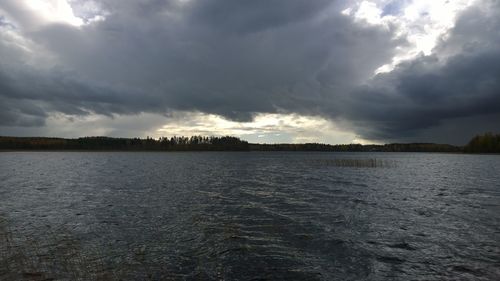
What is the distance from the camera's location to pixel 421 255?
61.0 feet

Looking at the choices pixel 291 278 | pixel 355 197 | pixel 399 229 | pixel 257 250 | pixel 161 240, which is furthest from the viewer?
pixel 355 197

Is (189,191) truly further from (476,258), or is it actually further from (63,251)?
(476,258)

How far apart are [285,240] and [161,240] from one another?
795 cm

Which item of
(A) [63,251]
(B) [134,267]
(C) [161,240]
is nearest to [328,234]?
(C) [161,240]

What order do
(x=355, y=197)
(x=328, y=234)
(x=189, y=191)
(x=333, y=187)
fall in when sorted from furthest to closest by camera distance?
(x=333, y=187) → (x=189, y=191) → (x=355, y=197) → (x=328, y=234)

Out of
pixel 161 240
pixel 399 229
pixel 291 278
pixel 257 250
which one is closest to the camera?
pixel 291 278

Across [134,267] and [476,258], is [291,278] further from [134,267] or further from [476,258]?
[476,258]

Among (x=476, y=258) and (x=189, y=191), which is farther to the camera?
(x=189, y=191)

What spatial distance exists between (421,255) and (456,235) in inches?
251

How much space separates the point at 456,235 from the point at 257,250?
14.5 m

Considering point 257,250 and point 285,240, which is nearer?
point 257,250

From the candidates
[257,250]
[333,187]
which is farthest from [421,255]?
[333,187]

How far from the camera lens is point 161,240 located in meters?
20.9

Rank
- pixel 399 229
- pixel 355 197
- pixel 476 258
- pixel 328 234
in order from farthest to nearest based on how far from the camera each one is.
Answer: pixel 355 197 → pixel 399 229 → pixel 328 234 → pixel 476 258
